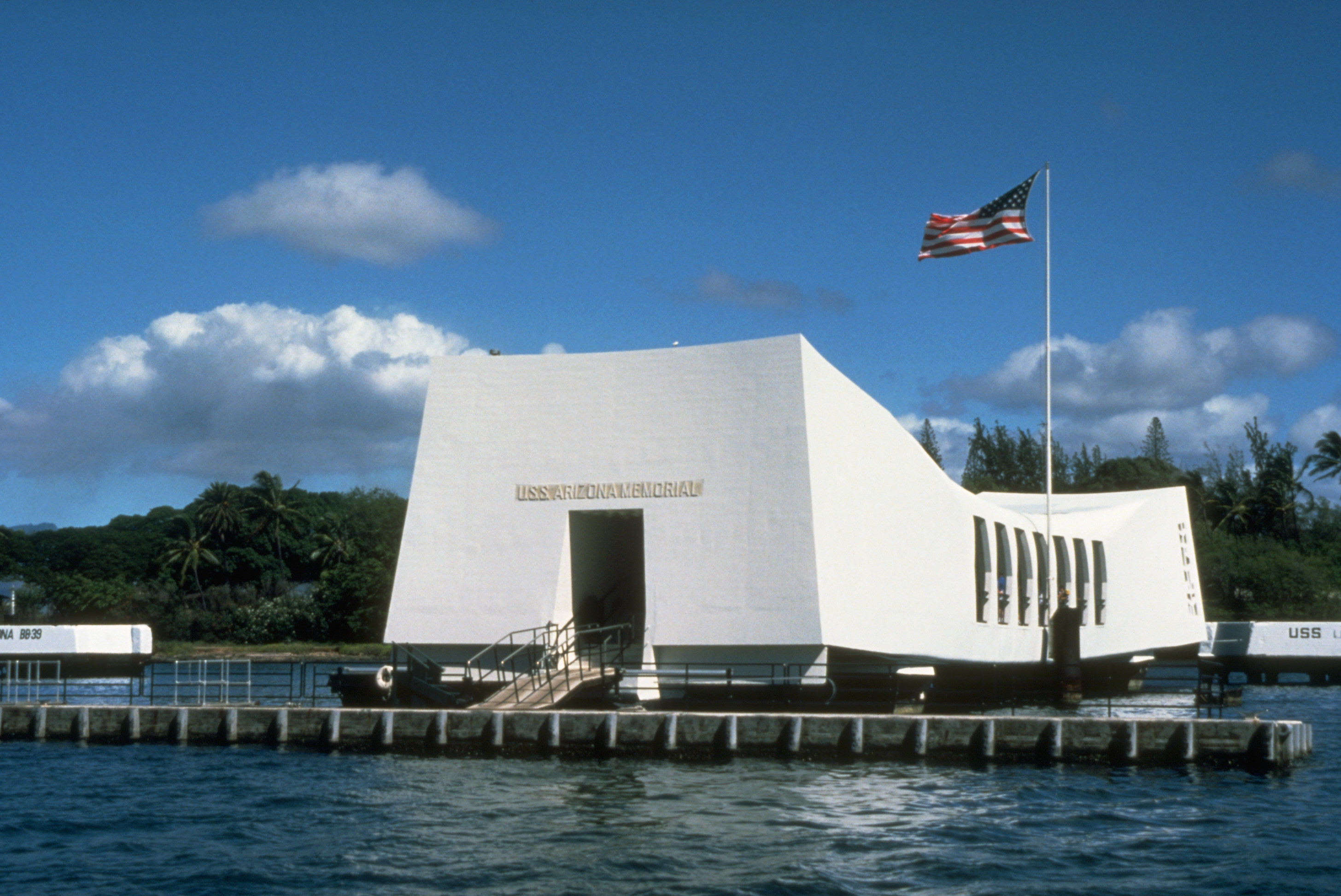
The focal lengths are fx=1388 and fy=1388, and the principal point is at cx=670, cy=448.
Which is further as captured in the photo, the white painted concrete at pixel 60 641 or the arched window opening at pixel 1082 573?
the white painted concrete at pixel 60 641

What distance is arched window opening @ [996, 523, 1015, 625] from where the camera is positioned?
115 feet

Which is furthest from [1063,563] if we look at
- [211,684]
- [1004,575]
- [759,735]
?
[211,684]

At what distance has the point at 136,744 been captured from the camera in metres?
24.5

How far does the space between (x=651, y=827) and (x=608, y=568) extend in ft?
52.7

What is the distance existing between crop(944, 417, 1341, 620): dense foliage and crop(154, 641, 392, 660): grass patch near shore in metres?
36.2

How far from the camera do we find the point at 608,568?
32188 millimetres

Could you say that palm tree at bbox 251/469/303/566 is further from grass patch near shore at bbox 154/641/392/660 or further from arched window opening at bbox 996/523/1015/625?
arched window opening at bbox 996/523/1015/625

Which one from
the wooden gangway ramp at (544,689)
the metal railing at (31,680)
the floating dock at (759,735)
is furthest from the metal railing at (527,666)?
the metal railing at (31,680)

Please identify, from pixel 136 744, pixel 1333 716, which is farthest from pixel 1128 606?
pixel 136 744

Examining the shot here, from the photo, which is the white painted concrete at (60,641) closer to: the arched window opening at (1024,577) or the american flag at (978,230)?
the arched window opening at (1024,577)

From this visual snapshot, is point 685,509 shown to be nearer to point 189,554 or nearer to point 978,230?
point 978,230

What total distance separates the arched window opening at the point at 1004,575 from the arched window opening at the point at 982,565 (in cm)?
71

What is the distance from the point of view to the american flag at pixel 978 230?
30.4 m

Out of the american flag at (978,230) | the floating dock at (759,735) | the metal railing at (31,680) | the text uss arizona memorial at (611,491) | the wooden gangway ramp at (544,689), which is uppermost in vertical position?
the american flag at (978,230)
